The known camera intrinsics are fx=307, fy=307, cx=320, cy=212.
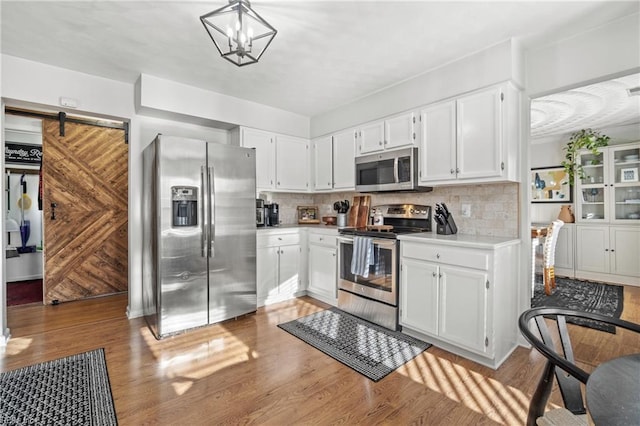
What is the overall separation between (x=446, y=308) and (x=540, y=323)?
1.42 metres

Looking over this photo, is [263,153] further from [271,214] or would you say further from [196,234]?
[196,234]

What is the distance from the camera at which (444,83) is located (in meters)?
2.95

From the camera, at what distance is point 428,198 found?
11.4ft

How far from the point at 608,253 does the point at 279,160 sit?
5474 mm

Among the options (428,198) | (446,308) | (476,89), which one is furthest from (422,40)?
(446,308)

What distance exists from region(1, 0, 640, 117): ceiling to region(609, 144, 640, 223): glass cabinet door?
3.89m

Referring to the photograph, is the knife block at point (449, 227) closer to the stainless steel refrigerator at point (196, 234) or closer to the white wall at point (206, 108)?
the stainless steel refrigerator at point (196, 234)

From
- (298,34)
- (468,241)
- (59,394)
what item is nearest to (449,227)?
(468,241)

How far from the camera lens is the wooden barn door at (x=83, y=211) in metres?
3.99

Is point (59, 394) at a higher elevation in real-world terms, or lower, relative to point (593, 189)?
lower

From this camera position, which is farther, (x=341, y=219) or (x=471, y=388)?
(x=341, y=219)

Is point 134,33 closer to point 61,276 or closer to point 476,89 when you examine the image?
point 476,89

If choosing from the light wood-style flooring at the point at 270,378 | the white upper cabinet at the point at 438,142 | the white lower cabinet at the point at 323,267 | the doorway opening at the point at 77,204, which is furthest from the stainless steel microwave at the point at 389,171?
the doorway opening at the point at 77,204

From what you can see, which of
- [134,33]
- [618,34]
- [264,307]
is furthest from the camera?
[264,307]
